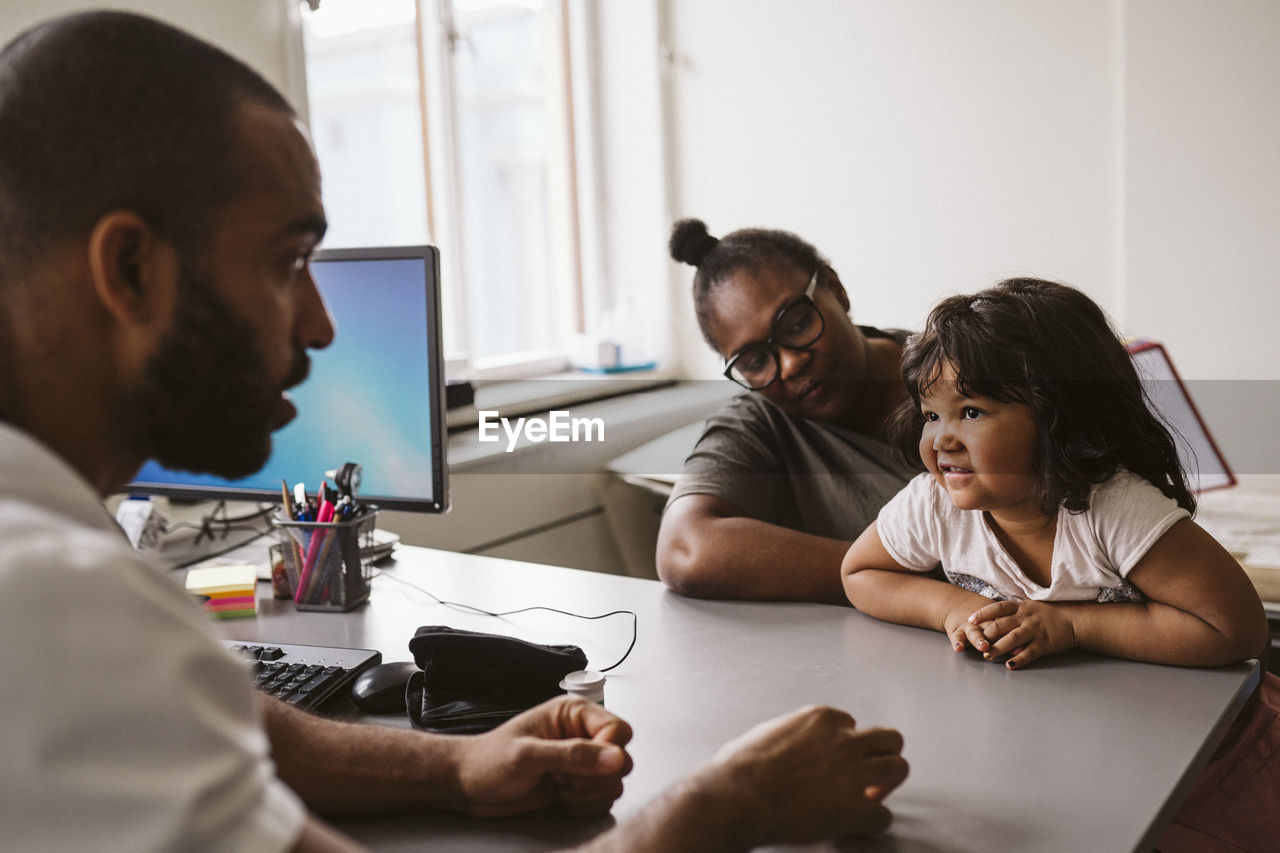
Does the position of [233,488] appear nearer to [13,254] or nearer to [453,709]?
[453,709]

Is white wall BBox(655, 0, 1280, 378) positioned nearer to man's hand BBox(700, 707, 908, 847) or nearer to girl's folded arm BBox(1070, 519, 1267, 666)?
girl's folded arm BBox(1070, 519, 1267, 666)

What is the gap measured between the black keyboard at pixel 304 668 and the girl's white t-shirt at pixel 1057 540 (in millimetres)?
619

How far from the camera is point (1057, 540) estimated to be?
1059 millimetres

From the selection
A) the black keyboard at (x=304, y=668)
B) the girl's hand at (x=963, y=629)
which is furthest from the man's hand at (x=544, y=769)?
the girl's hand at (x=963, y=629)

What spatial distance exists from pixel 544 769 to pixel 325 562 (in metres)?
0.67

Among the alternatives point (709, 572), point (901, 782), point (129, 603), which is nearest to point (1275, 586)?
point (709, 572)

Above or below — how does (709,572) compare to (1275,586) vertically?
above

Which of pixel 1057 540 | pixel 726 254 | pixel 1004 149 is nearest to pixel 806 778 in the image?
pixel 1057 540

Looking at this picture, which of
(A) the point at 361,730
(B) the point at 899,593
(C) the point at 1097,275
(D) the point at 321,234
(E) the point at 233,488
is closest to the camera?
(D) the point at 321,234

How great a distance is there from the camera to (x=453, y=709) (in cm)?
96

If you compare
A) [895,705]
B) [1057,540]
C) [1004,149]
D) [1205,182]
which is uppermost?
[1004,149]

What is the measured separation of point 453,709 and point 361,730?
0.11 meters

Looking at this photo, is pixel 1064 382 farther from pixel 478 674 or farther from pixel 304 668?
pixel 304 668

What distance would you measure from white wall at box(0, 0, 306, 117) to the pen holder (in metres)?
0.77
